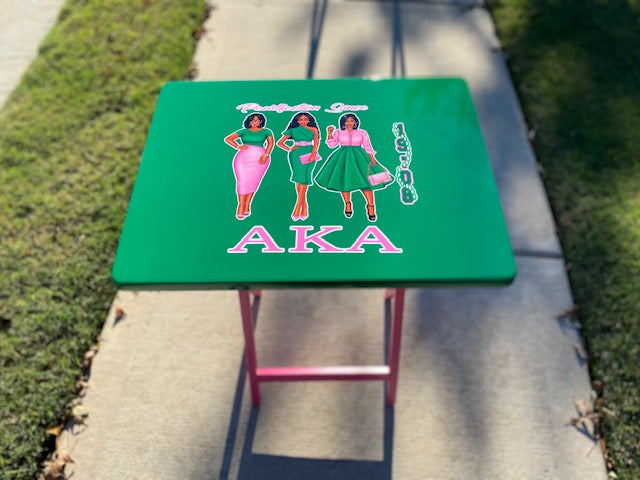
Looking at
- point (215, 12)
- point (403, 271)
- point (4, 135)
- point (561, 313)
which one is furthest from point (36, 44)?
point (561, 313)

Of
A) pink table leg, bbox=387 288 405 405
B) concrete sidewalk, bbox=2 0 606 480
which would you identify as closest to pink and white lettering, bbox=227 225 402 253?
pink table leg, bbox=387 288 405 405

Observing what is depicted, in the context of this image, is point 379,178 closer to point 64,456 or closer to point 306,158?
point 306,158

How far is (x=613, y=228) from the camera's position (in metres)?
3.23

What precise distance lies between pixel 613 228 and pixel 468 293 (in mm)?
1047

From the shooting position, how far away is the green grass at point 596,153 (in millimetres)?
2719

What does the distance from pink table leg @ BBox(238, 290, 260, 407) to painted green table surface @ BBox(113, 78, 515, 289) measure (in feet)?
1.38

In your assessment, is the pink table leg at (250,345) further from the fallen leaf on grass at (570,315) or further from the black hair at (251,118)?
the fallen leaf on grass at (570,315)

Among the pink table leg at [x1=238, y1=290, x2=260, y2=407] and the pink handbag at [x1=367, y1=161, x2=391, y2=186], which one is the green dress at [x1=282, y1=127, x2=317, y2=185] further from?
the pink table leg at [x1=238, y1=290, x2=260, y2=407]

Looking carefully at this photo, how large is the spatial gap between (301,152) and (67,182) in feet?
6.80

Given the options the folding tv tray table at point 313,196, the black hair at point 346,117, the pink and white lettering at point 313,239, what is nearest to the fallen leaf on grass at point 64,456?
the folding tv tray table at point 313,196

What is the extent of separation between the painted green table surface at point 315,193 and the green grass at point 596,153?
1391mm

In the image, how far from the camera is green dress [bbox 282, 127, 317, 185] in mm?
1967

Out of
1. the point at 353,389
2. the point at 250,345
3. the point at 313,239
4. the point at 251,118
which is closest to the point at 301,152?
the point at 251,118

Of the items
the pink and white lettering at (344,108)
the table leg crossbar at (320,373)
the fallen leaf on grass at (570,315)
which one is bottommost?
the fallen leaf on grass at (570,315)
